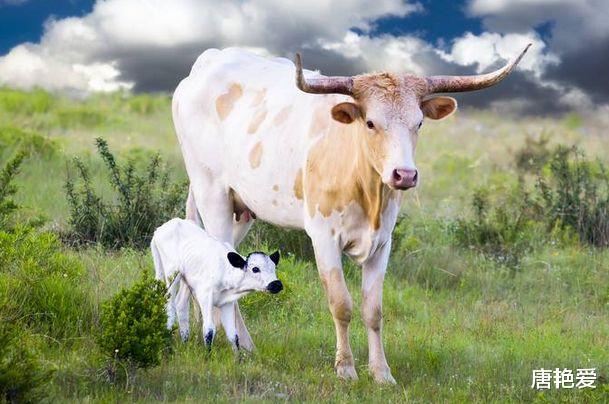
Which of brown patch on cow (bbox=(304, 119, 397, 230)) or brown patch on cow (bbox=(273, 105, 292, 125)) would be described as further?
brown patch on cow (bbox=(273, 105, 292, 125))

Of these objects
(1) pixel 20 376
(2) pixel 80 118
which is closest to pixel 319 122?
(1) pixel 20 376

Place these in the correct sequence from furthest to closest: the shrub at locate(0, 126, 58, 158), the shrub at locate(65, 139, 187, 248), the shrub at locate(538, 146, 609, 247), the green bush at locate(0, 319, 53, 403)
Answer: the shrub at locate(0, 126, 58, 158), the shrub at locate(538, 146, 609, 247), the shrub at locate(65, 139, 187, 248), the green bush at locate(0, 319, 53, 403)

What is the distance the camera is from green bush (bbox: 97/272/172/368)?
5.72 meters

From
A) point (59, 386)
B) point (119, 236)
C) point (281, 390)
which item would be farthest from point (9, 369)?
point (119, 236)

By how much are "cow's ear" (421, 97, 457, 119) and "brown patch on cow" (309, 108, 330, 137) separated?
2.71 ft

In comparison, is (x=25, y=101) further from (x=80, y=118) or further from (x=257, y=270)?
(x=257, y=270)

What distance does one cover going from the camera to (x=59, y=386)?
18.4 ft

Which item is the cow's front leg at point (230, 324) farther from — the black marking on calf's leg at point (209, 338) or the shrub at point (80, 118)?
the shrub at point (80, 118)

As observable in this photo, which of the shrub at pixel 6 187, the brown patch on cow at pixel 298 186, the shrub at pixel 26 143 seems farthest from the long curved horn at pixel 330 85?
the shrub at pixel 26 143

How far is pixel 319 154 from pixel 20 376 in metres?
2.77

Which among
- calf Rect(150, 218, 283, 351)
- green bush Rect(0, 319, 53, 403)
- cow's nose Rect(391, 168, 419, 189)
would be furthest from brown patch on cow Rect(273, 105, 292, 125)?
green bush Rect(0, 319, 53, 403)

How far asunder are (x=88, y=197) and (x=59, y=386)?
5386 mm

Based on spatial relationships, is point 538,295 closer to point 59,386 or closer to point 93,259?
point 93,259

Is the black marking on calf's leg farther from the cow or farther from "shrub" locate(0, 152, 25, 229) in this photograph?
"shrub" locate(0, 152, 25, 229)
